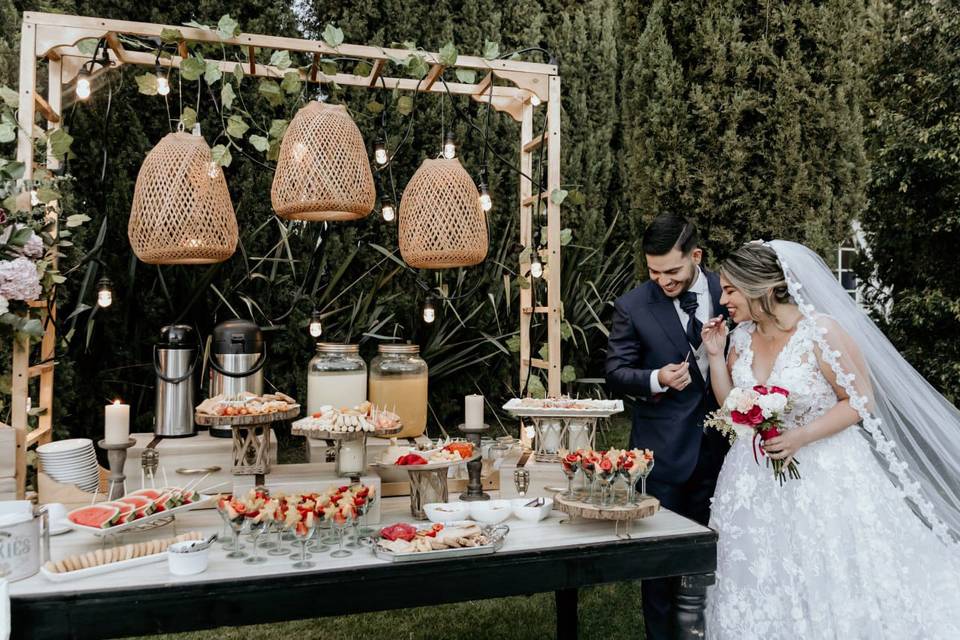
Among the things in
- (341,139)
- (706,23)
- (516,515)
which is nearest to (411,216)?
(341,139)

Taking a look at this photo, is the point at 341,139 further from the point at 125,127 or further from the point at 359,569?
the point at 125,127

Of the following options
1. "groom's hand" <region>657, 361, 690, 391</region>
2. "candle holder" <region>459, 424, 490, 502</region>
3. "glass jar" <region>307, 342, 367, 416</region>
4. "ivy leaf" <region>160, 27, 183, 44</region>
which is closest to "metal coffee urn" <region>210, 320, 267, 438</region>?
"glass jar" <region>307, 342, 367, 416</region>

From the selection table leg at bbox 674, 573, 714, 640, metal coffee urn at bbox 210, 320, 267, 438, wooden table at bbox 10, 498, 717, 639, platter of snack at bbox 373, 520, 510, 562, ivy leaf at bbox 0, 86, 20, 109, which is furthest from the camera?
metal coffee urn at bbox 210, 320, 267, 438

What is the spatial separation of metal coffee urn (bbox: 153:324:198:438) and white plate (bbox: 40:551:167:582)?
128cm

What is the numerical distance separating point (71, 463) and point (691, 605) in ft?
7.52

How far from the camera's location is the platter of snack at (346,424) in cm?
228

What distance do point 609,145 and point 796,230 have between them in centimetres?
179

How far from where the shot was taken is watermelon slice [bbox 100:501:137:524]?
80.3 inches

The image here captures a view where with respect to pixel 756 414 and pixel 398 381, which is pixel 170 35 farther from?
pixel 756 414

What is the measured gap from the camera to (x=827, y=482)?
8.77ft

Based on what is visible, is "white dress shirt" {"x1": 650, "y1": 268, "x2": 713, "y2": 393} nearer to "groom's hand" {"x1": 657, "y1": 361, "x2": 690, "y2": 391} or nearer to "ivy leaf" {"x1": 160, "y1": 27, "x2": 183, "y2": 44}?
"groom's hand" {"x1": 657, "y1": 361, "x2": 690, "y2": 391}

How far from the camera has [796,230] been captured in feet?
16.1

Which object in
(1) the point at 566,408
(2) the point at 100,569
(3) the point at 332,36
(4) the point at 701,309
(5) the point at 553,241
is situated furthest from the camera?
(5) the point at 553,241

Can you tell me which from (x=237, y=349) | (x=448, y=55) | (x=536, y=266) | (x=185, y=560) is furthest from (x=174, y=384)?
(x=448, y=55)
